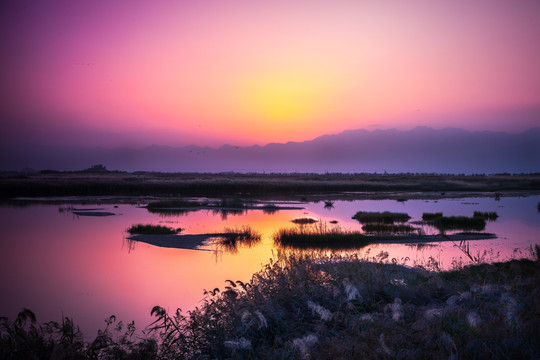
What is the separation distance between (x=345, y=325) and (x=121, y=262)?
14611mm

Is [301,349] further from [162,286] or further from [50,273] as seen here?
[50,273]

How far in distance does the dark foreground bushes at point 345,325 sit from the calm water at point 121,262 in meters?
3.87

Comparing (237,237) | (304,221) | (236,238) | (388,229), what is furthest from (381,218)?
(236,238)

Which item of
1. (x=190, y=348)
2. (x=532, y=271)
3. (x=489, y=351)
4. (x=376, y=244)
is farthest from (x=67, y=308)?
(x=376, y=244)

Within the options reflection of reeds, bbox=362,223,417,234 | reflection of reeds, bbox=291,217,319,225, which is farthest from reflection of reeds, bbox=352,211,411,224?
reflection of reeds, bbox=291,217,319,225

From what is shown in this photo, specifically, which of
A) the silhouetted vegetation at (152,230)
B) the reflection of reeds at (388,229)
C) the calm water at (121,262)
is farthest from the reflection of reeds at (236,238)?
the reflection of reeds at (388,229)

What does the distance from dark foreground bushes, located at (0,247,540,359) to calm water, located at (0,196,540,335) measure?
12.7ft

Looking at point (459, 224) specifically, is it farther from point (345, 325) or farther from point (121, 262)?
point (345, 325)

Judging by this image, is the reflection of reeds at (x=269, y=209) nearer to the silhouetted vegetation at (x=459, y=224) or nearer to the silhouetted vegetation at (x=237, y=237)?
the silhouetted vegetation at (x=237, y=237)

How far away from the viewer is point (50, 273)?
17.6 m

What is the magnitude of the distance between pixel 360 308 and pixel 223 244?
1525 cm

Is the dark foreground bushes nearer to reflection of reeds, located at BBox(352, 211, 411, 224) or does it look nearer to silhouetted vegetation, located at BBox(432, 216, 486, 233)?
silhouetted vegetation, located at BBox(432, 216, 486, 233)

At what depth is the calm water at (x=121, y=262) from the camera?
1348 centimetres

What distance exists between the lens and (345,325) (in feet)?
24.3
